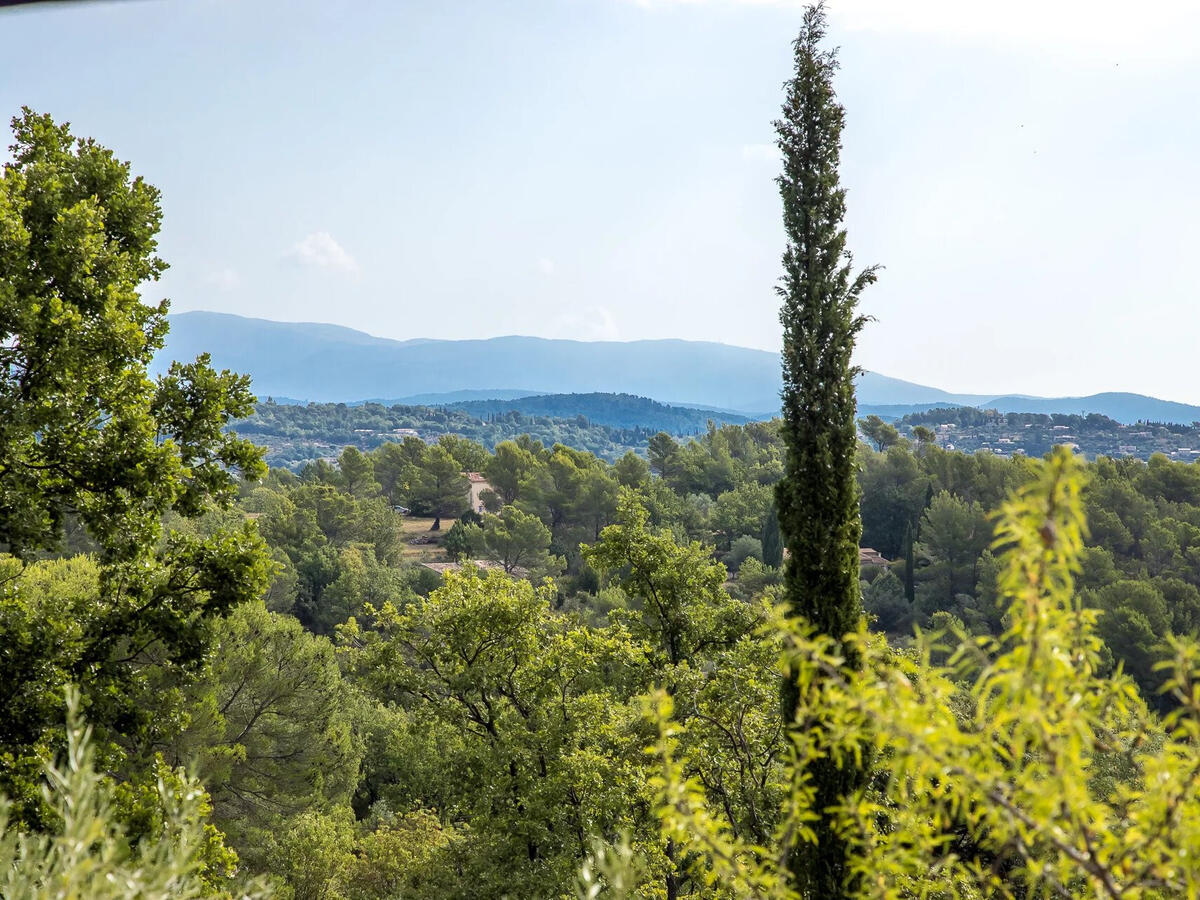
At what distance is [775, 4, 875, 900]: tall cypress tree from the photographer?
26.3ft

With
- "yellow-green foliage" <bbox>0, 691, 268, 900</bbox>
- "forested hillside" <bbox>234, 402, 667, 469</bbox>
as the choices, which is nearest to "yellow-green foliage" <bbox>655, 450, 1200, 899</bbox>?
"yellow-green foliage" <bbox>0, 691, 268, 900</bbox>

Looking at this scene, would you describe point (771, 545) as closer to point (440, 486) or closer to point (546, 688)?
point (440, 486)

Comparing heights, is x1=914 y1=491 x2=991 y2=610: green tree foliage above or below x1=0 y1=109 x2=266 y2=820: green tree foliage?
below

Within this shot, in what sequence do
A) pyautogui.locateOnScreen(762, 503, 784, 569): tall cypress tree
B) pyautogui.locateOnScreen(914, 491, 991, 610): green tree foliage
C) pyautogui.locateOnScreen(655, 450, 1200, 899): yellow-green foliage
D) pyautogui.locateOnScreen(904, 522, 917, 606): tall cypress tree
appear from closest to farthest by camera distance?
1. pyautogui.locateOnScreen(655, 450, 1200, 899): yellow-green foliage
2. pyautogui.locateOnScreen(914, 491, 991, 610): green tree foliage
3. pyautogui.locateOnScreen(904, 522, 917, 606): tall cypress tree
4. pyautogui.locateOnScreen(762, 503, 784, 569): tall cypress tree

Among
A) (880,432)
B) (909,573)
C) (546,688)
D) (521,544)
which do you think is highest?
(880,432)

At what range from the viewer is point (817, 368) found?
27.7 feet

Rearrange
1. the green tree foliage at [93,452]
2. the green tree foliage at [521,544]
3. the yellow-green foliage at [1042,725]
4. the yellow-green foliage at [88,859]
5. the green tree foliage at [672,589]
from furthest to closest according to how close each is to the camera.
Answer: the green tree foliage at [521,544] < the green tree foliage at [672,589] < the green tree foliage at [93,452] < the yellow-green foliage at [88,859] < the yellow-green foliage at [1042,725]

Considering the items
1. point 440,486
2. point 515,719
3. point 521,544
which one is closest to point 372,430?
point 440,486

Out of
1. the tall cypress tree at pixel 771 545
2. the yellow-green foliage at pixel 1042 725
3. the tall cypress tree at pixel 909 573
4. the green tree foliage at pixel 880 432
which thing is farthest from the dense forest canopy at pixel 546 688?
the green tree foliage at pixel 880 432

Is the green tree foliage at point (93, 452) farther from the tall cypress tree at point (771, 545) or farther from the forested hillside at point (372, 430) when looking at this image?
the forested hillside at point (372, 430)

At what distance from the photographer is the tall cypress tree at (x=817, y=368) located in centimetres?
802

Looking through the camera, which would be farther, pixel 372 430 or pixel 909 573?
pixel 372 430

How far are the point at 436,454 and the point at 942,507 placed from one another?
31.6 metres

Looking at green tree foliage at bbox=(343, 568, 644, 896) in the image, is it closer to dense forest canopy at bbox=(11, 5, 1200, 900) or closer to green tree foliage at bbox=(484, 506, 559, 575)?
dense forest canopy at bbox=(11, 5, 1200, 900)
